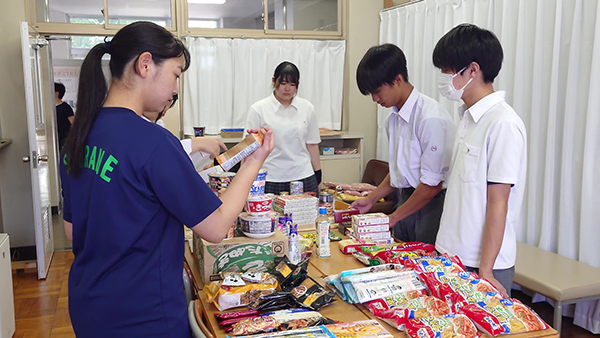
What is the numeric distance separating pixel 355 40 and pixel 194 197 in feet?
14.6

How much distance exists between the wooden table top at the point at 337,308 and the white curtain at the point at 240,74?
3078 mm

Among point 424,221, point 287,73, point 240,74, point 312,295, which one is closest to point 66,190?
point 312,295

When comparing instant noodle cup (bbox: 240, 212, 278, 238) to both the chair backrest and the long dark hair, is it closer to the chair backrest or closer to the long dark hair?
the long dark hair

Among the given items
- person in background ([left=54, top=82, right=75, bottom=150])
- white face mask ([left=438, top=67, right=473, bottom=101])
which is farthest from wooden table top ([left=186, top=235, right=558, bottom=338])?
person in background ([left=54, top=82, right=75, bottom=150])

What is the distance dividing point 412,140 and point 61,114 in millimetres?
4704

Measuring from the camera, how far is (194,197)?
3.94ft

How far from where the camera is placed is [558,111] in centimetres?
312

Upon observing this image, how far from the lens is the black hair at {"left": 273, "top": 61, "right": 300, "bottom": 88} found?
3.43 m

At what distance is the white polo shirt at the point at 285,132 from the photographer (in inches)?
142

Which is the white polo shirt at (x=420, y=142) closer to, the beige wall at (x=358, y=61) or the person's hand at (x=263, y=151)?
the person's hand at (x=263, y=151)

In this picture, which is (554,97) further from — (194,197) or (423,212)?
(194,197)

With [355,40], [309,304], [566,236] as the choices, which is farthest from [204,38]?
[309,304]

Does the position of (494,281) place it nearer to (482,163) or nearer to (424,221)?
(482,163)

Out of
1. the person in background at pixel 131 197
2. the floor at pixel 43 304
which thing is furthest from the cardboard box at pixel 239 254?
the floor at pixel 43 304
